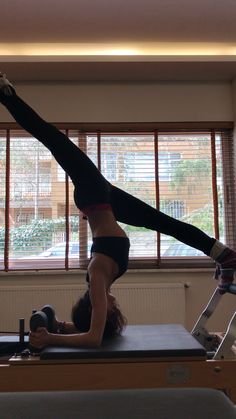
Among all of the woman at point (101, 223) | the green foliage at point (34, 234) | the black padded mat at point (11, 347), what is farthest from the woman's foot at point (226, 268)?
the green foliage at point (34, 234)

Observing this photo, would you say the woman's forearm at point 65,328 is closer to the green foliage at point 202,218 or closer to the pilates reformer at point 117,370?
the pilates reformer at point 117,370

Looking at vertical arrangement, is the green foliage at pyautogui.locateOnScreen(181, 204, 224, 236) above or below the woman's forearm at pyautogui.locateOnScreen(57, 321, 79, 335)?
above

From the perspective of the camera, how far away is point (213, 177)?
3717 millimetres

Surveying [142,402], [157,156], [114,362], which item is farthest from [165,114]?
[142,402]

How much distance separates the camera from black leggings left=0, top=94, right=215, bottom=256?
Answer: 6.32 ft

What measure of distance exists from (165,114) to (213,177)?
0.76 m

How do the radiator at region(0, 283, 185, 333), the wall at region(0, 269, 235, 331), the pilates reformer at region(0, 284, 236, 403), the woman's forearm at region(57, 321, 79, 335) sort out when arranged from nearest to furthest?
the pilates reformer at region(0, 284, 236, 403), the woman's forearm at region(57, 321, 79, 335), the radiator at region(0, 283, 185, 333), the wall at region(0, 269, 235, 331)

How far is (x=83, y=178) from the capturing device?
78.2 inches
